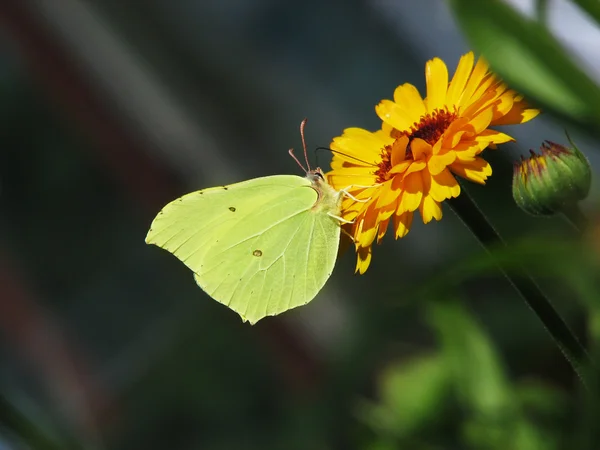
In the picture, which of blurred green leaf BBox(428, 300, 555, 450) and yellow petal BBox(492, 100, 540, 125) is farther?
blurred green leaf BBox(428, 300, 555, 450)

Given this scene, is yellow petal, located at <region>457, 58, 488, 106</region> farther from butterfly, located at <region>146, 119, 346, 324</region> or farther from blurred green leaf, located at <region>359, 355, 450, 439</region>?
blurred green leaf, located at <region>359, 355, 450, 439</region>

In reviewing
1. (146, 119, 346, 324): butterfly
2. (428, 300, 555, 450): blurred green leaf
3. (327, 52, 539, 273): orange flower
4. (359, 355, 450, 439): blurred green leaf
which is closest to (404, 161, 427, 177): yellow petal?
(327, 52, 539, 273): orange flower

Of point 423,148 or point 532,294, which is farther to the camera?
point 423,148

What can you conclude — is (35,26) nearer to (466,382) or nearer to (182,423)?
(182,423)

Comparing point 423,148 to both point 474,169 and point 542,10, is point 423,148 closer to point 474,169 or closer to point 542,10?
point 474,169

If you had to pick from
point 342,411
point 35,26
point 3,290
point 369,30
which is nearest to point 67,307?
point 3,290

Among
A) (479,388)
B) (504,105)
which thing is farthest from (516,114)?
(479,388)

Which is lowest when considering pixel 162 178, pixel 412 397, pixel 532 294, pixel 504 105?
pixel 412 397
